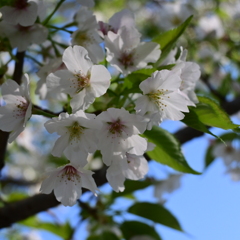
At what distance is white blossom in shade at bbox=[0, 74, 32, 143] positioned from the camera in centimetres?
102

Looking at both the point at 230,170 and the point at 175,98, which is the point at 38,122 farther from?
the point at 175,98

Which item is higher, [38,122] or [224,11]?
[224,11]

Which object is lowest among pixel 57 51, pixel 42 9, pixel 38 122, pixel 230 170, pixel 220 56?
pixel 38 122

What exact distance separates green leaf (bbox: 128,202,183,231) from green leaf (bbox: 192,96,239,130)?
2.36 feet

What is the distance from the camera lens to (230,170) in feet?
8.14

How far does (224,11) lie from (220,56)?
664 mm

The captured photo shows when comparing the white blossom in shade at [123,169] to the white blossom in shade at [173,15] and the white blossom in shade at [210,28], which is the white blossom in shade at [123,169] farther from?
the white blossom in shade at [210,28]

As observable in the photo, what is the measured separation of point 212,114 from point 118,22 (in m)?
0.43

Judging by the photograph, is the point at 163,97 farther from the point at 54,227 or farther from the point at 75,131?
the point at 54,227

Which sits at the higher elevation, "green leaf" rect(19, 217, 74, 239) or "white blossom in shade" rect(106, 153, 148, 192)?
"white blossom in shade" rect(106, 153, 148, 192)

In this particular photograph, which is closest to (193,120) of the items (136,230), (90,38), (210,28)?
(90,38)

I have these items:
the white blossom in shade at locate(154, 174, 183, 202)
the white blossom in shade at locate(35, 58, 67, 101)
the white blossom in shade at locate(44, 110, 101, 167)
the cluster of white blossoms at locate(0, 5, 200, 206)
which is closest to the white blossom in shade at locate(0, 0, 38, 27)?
the cluster of white blossoms at locate(0, 5, 200, 206)

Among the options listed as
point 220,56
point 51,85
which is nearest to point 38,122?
point 220,56

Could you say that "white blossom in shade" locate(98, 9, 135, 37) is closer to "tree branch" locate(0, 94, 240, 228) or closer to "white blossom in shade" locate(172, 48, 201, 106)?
"white blossom in shade" locate(172, 48, 201, 106)
